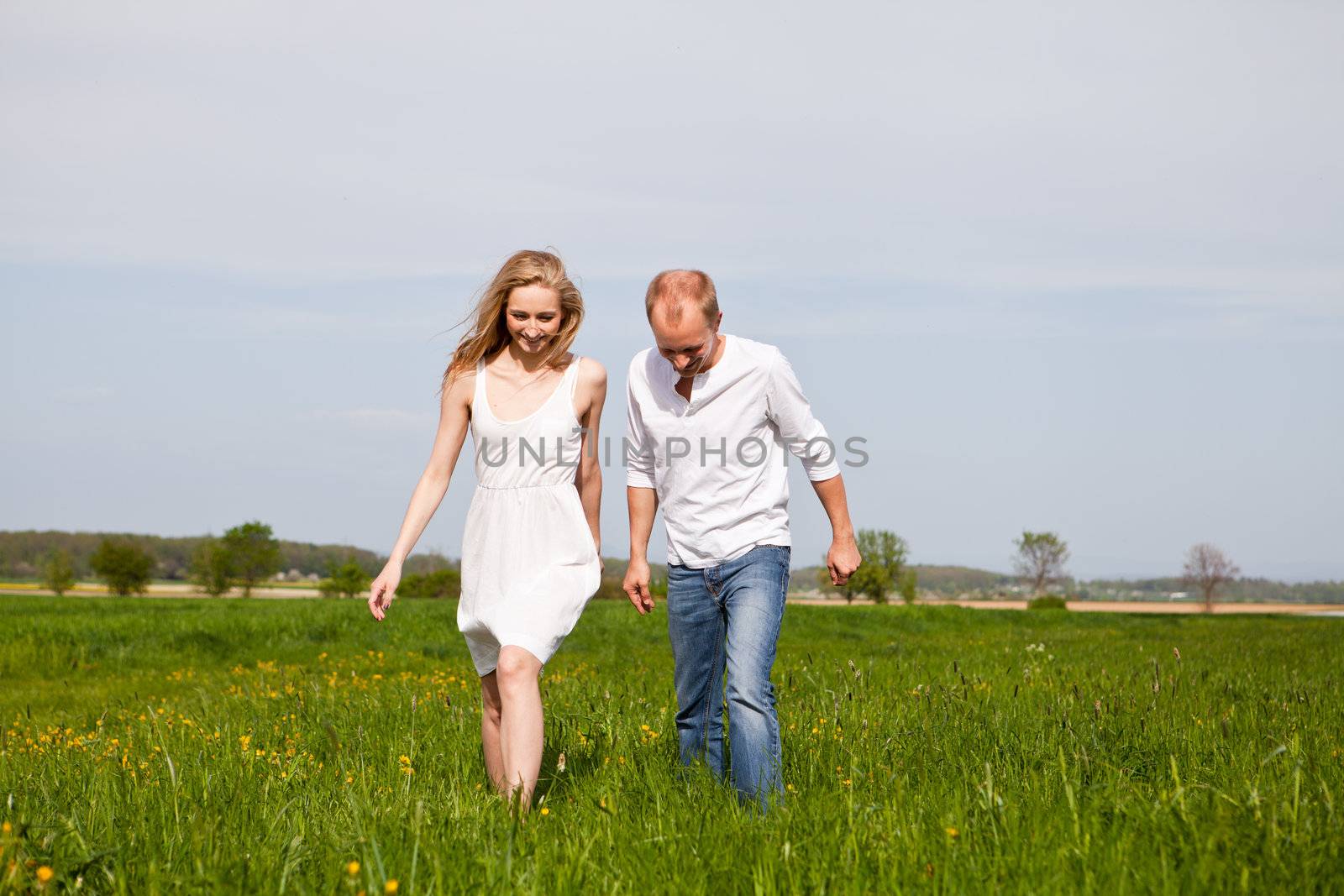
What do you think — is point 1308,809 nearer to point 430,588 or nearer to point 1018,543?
point 430,588

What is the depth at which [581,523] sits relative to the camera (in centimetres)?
432

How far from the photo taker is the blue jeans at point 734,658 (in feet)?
13.3

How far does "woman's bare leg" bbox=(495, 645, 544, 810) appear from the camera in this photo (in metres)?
3.95

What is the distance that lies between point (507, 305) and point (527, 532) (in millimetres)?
1008

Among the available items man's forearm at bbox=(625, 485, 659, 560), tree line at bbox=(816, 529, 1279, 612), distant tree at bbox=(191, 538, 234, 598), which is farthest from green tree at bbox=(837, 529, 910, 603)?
man's forearm at bbox=(625, 485, 659, 560)

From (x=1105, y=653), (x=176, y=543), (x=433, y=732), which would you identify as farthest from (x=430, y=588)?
(x=176, y=543)

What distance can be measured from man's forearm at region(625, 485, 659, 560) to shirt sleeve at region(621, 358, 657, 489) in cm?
3

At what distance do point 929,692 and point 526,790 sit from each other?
2.82m

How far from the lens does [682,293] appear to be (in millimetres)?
4059

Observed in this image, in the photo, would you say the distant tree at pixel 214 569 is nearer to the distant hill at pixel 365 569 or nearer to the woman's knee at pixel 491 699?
the distant hill at pixel 365 569

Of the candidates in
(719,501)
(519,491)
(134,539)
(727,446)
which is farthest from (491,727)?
(134,539)

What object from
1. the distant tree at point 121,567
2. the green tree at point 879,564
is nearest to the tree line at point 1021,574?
the green tree at point 879,564

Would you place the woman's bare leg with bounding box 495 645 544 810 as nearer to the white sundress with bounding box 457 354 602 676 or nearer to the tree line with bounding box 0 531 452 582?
the white sundress with bounding box 457 354 602 676

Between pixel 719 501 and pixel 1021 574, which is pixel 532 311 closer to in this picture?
pixel 719 501
